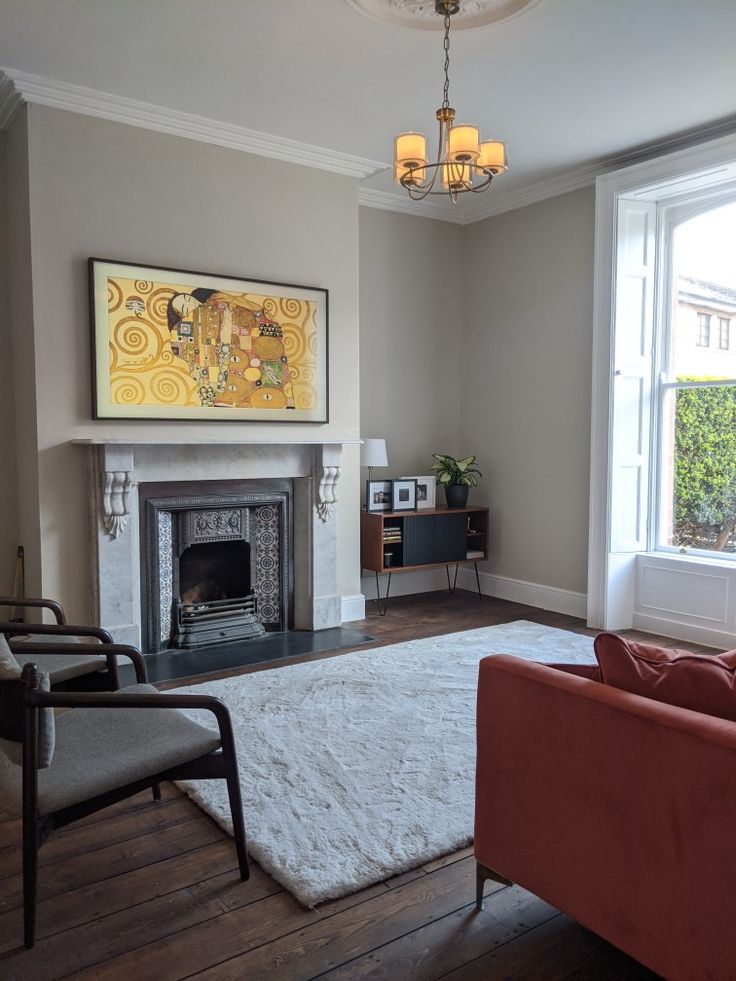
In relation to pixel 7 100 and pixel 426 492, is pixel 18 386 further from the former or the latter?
pixel 426 492

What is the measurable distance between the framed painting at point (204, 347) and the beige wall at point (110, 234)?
0.27ft

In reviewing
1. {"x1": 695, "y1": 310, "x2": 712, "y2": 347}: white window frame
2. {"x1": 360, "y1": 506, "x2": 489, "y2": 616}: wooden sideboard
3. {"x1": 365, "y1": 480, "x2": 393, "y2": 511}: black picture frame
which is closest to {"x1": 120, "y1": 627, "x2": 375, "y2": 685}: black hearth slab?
{"x1": 360, "y1": 506, "x2": 489, "y2": 616}: wooden sideboard

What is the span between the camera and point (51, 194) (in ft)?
13.1

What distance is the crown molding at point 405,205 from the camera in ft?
19.0

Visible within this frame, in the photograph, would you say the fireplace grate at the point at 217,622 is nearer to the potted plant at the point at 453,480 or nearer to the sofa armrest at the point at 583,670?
the potted plant at the point at 453,480

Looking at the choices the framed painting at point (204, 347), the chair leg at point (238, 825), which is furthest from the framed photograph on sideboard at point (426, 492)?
the chair leg at point (238, 825)

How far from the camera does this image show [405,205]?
600 centimetres

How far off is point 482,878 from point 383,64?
3.55 metres

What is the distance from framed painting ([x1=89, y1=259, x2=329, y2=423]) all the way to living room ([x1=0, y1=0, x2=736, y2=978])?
0.21ft

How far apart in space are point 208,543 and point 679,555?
3110mm

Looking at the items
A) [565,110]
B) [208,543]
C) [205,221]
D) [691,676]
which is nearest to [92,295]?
[205,221]

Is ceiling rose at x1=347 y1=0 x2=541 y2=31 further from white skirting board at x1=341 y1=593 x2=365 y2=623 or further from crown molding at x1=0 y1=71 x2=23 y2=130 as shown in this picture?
white skirting board at x1=341 y1=593 x2=365 y2=623

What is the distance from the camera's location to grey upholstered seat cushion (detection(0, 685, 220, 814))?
1971 mm

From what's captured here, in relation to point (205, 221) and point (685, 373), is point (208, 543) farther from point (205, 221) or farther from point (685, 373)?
point (685, 373)
